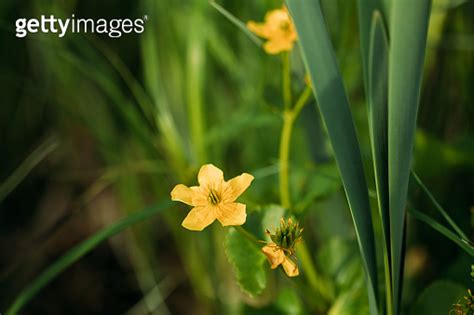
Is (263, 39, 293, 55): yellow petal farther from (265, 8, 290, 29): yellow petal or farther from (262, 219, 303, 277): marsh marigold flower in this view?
(262, 219, 303, 277): marsh marigold flower

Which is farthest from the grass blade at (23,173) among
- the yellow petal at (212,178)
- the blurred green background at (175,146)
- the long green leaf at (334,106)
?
the long green leaf at (334,106)

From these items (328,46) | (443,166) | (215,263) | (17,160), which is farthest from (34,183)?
(328,46)

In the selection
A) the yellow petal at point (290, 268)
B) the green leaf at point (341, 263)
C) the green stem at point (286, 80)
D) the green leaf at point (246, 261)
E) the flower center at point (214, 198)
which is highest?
the green stem at point (286, 80)

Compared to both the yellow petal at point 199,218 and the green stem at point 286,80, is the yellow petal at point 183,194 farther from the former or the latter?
the green stem at point 286,80

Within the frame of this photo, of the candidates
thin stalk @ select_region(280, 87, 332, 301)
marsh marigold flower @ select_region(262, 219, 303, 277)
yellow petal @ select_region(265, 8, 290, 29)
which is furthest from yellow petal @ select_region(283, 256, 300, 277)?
yellow petal @ select_region(265, 8, 290, 29)

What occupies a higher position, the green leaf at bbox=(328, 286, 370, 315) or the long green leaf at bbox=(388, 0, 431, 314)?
the long green leaf at bbox=(388, 0, 431, 314)

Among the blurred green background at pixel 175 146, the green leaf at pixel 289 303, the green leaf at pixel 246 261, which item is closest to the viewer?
the green leaf at pixel 246 261

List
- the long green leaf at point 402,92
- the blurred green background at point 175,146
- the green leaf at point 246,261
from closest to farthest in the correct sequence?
the long green leaf at point 402,92 → the green leaf at point 246,261 → the blurred green background at point 175,146

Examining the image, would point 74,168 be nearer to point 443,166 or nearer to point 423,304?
point 443,166

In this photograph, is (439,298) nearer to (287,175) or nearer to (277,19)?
(287,175)
